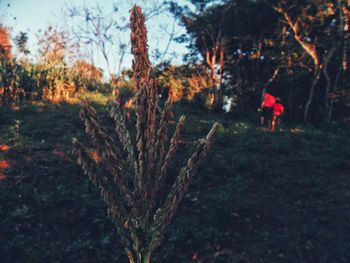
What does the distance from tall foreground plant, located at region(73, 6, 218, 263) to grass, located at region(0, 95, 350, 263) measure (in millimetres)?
3557

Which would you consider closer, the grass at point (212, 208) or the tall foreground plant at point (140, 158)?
the tall foreground plant at point (140, 158)

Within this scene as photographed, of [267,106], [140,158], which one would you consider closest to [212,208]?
[140,158]

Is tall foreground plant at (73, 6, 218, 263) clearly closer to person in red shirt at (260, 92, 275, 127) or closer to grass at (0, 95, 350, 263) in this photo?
grass at (0, 95, 350, 263)

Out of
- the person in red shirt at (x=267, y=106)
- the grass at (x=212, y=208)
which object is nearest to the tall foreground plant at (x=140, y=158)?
the grass at (x=212, y=208)

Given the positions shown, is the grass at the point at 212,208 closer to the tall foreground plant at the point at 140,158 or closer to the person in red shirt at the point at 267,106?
the tall foreground plant at the point at 140,158

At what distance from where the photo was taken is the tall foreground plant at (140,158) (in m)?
1.36

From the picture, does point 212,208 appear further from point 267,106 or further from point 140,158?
point 267,106

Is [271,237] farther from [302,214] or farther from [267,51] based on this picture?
[267,51]

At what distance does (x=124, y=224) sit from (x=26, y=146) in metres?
8.18

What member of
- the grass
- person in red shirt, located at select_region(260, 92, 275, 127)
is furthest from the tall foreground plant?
person in red shirt, located at select_region(260, 92, 275, 127)

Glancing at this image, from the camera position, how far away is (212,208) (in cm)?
636

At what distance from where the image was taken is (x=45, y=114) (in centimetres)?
1264

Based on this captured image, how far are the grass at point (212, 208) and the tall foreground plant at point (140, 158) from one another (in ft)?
11.7

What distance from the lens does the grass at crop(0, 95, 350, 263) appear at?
5.02 metres
